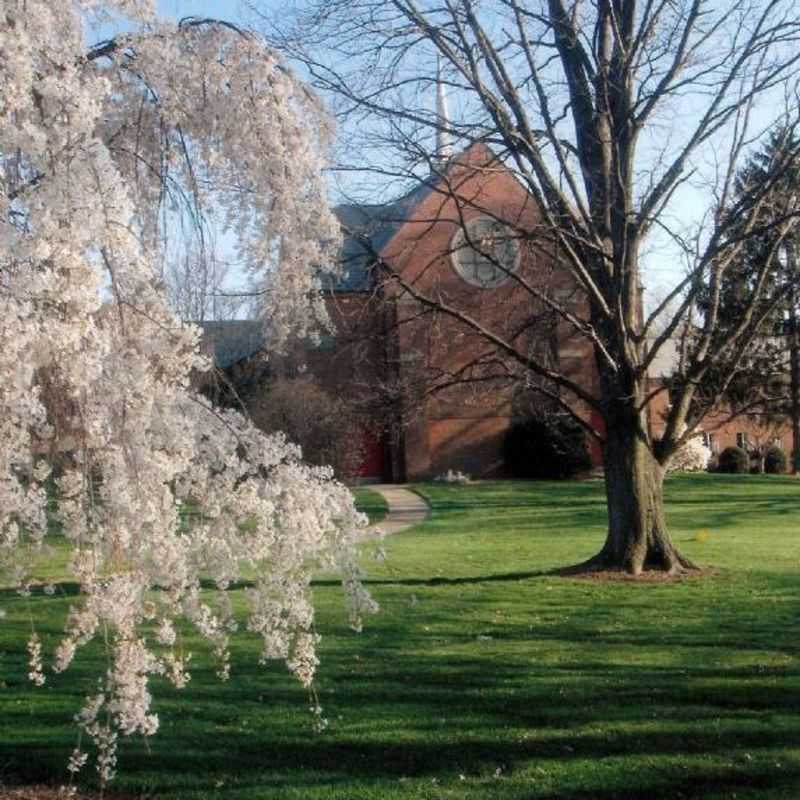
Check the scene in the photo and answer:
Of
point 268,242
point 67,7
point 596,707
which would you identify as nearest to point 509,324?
point 596,707

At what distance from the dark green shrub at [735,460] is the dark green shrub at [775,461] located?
1091 millimetres

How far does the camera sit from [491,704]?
7.53 m

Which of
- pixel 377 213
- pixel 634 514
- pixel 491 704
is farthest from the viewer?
pixel 377 213

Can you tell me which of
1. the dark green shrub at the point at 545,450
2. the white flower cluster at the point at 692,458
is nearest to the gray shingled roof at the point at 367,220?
the dark green shrub at the point at 545,450

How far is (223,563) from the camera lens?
507 cm

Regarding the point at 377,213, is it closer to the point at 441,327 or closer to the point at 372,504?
the point at 441,327

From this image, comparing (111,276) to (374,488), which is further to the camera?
(374,488)

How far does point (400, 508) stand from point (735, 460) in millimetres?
17304

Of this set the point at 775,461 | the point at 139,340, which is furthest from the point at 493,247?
the point at 775,461

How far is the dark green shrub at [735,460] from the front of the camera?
37938mm

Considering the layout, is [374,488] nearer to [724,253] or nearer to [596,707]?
[724,253]

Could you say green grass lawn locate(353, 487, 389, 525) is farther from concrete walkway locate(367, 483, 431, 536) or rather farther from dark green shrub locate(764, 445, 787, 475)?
dark green shrub locate(764, 445, 787, 475)

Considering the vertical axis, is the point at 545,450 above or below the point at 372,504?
above

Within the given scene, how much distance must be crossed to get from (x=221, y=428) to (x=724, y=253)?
9.84 m
